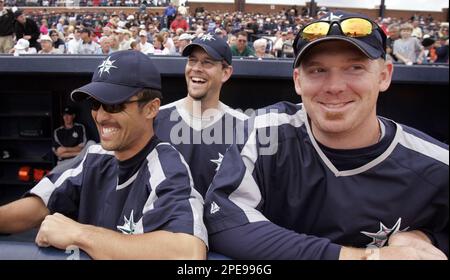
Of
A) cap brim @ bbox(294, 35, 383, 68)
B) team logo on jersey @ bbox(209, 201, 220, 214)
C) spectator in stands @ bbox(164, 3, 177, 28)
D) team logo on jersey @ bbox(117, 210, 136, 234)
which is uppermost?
spectator in stands @ bbox(164, 3, 177, 28)

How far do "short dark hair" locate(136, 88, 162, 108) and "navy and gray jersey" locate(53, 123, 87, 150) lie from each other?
1.30 m

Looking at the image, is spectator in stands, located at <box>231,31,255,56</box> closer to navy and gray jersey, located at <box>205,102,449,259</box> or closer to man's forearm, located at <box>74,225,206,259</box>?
navy and gray jersey, located at <box>205,102,449,259</box>

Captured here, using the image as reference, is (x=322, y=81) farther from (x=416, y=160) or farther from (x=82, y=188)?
(x=82, y=188)

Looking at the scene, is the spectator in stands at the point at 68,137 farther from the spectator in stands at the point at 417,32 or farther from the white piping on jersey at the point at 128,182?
the spectator in stands at the point at 417,32

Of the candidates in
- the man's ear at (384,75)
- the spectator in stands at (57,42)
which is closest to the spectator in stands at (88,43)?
the spectator in stands at (57,42)

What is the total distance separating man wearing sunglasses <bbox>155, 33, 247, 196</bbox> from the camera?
1883 millimetres

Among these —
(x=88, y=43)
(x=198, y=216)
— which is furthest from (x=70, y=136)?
(x=198, y=216)

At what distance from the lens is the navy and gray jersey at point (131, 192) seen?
3.62ft

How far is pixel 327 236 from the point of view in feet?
3.57

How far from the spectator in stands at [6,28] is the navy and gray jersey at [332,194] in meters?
1.65

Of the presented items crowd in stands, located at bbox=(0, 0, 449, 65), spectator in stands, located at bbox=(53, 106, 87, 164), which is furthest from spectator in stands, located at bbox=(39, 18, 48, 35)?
spectator in stands, located at bbox=(53, 106, 87, 164)

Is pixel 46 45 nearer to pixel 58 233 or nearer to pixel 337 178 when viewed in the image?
pixel 58 233

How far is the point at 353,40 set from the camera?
1001mm
